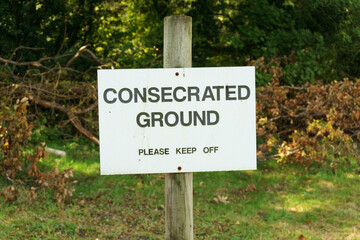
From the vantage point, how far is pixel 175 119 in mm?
2369

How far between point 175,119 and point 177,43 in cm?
45

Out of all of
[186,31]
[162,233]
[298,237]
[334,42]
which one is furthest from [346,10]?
[186,31]

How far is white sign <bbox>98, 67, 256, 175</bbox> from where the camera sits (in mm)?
2350

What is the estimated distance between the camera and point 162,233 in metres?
5.16

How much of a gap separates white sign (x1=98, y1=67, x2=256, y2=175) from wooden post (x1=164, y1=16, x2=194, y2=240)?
114 mm

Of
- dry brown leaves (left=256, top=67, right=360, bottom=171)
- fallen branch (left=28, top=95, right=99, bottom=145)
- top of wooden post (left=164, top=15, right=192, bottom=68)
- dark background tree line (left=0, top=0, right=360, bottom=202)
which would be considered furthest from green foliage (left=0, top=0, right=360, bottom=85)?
top of wooden post (left=164, top=15, right=192, bottom=68)

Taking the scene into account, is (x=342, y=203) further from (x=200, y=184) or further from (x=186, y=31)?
(x=186, y=31)

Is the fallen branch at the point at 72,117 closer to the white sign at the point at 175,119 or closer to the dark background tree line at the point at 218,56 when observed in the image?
the dark background tree line at the point at 218,56

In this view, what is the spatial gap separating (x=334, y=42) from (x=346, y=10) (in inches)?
42.1

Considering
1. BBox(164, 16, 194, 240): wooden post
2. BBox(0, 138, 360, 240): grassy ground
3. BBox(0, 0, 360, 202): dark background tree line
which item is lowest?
BBox(0, 138, 360, 240): grassy ground

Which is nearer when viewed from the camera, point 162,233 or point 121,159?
point 121,159

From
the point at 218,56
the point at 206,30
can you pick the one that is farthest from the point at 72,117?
the point at 218,56

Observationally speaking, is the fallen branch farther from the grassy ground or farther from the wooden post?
the wooden post

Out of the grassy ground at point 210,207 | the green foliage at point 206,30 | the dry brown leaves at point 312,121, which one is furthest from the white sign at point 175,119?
the green foliage at point 206,30
